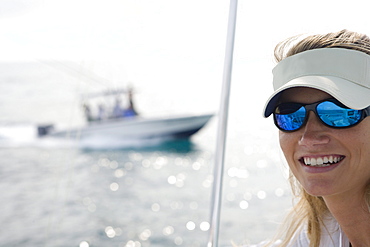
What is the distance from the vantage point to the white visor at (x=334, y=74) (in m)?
0.82

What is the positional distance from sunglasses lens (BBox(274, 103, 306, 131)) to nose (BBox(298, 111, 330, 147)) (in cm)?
1

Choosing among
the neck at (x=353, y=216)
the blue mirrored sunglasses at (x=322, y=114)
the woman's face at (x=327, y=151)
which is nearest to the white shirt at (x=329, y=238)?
the neck at (x=353, y=216)

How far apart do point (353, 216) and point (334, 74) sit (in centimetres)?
27

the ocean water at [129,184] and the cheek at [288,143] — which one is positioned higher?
the cheek at [288,143]

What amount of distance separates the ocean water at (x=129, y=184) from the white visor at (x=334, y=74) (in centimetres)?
136

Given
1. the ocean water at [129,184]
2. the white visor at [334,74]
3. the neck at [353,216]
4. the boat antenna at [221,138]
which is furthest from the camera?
the ocean water at [129,184]

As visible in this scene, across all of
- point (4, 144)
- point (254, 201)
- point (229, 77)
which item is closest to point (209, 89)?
point (4, 144)

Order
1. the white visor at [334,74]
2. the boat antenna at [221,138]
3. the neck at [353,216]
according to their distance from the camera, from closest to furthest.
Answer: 1. the white visor at [334,74]
2. the neck at [353,216]
3. the boat antenna at [221,138]

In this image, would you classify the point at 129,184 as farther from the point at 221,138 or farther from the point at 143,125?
the point at 221,138

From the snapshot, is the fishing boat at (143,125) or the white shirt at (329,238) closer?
the white shirt at (329,238)

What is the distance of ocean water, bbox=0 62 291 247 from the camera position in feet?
27.1

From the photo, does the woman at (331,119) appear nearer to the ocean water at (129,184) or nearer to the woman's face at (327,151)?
the woman's face at (327,151)

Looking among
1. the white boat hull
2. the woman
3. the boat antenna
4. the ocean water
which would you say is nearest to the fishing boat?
the white boat hull

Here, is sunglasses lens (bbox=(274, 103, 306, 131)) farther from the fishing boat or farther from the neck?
the fishing boat
